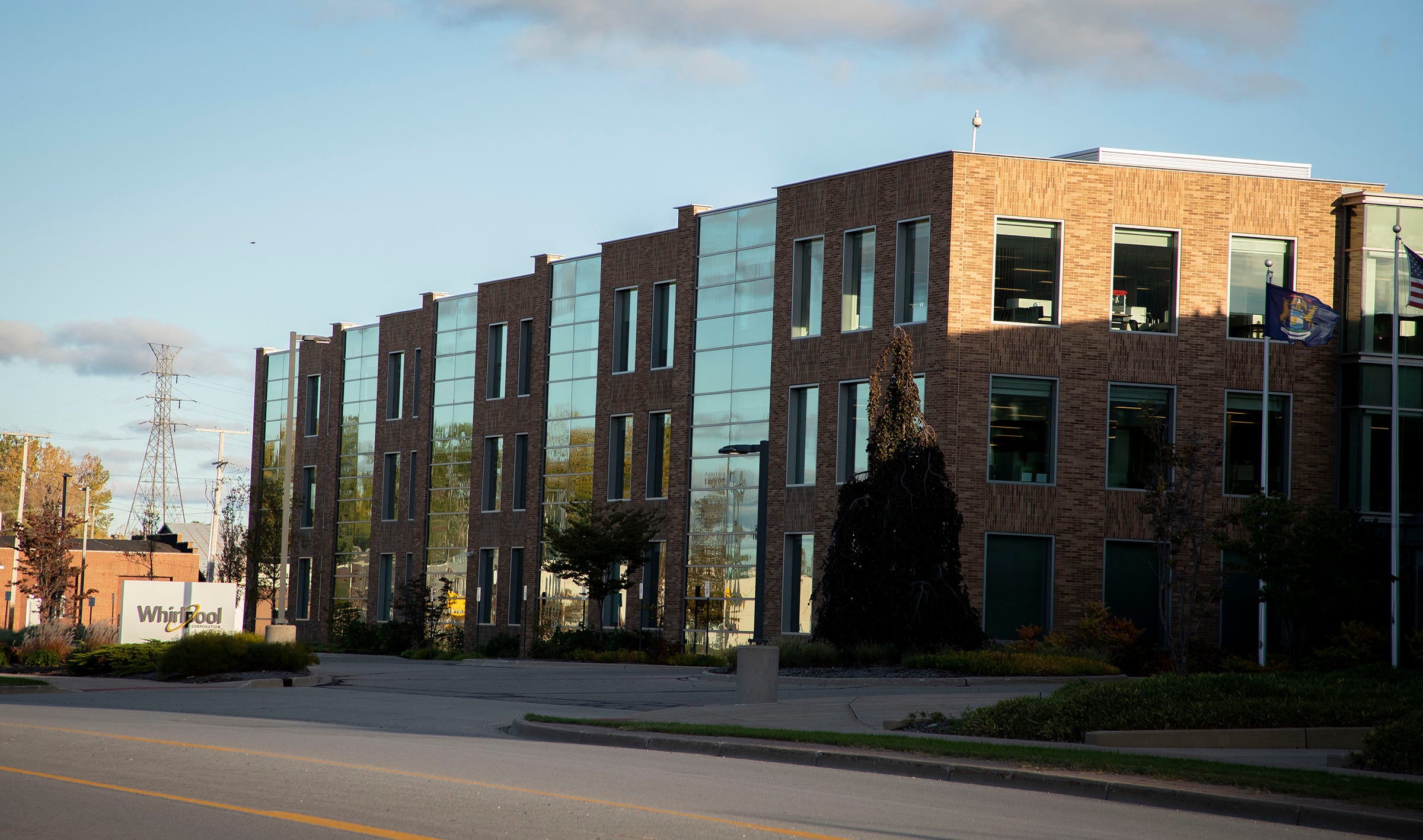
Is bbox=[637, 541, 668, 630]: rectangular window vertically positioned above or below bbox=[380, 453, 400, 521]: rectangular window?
below

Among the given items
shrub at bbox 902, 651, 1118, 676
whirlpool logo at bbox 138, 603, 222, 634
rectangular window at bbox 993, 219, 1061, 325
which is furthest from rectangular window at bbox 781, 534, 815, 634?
whirlpool logo at bbox 138, 603, 222, 634

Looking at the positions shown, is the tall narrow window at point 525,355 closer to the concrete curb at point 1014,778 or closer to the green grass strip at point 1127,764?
the concrete curb at point 1014,778

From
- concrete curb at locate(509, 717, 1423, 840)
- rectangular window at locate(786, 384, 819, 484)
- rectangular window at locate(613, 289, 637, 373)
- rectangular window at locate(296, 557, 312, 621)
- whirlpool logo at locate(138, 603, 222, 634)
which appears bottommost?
rectangular window at locate(296, 557, 312, 621)

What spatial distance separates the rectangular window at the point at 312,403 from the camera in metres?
61.7

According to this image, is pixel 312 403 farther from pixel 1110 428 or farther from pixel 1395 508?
pixel 1395 508

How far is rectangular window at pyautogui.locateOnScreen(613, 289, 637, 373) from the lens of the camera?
149 ft

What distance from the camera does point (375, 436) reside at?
56.8 metres

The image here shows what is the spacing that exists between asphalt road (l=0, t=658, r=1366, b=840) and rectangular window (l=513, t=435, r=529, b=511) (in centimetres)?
3047

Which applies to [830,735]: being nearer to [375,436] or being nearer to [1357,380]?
[1357,380]

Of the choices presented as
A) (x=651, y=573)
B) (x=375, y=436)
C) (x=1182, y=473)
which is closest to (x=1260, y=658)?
(x=1182, y=473)

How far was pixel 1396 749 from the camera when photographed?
14148mm

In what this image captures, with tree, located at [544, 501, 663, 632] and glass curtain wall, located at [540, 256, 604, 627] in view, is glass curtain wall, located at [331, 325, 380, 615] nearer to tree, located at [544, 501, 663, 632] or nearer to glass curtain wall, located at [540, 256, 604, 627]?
glass curtain wall, located at [540, 256, 604, 627]

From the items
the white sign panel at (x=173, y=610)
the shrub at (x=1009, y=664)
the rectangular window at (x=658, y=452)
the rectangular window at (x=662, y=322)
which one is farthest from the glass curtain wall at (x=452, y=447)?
the shrub at (x=1009, y=664)

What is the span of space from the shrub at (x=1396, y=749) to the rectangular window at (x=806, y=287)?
2525cm
